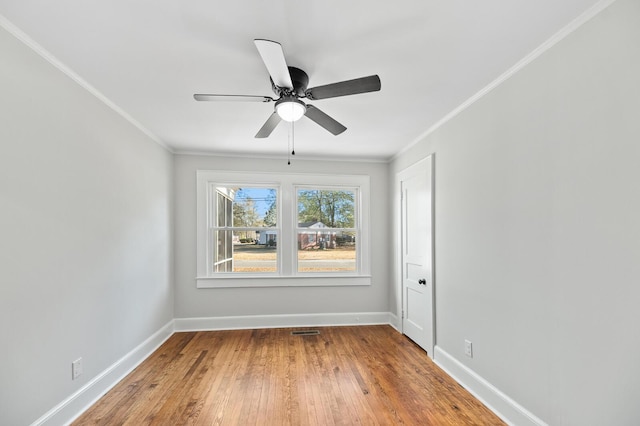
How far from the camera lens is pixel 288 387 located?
2.66 meters

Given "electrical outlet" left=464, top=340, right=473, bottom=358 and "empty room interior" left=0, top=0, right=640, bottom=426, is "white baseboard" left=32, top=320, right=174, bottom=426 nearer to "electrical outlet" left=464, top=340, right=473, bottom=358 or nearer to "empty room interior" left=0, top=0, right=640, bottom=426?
"empty room interior" left=0, top=0, right=640, bottom=426

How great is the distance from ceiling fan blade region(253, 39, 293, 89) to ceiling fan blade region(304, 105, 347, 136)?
34 centimetres

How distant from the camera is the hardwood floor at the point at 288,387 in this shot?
7.34 feet

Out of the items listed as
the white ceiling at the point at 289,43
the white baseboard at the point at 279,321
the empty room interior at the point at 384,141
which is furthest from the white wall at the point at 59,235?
the white baseboard at the point at 279,321

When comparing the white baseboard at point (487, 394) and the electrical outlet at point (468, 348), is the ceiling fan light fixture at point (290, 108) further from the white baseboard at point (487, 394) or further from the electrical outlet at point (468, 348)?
the white baseboard at point (487, 394)

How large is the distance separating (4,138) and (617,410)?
3.42m

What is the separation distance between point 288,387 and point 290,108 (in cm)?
227

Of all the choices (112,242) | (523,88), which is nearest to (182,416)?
(112,242)

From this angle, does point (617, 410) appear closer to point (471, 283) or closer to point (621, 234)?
point (621, 234)

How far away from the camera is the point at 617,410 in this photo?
1.48 meters

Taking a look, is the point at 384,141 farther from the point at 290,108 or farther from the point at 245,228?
the point at 245,228

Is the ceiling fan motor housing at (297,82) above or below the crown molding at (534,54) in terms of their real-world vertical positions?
below

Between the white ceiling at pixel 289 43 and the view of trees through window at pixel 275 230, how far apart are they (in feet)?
6.03

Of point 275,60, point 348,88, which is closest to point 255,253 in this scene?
point 348,88
